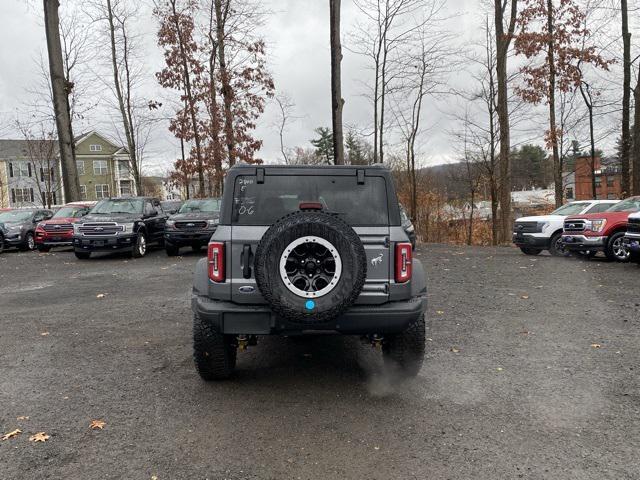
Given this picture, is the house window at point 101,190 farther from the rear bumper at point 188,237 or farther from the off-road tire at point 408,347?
the off-road tire at point 408,347

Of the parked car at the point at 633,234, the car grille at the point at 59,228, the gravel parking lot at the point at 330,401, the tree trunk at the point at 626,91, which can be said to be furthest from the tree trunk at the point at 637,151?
the car grille at the point at 59,228

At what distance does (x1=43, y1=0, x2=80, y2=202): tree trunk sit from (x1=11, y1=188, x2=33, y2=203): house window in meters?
52.9

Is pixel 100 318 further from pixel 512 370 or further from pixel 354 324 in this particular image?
pixel 512 370

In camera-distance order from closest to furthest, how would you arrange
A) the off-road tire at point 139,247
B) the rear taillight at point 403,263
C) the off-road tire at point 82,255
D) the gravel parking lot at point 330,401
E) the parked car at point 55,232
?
the gravel parking lot at point 330,401 → the rear taillight at point 403,263 → the off-road tire at point 139,247 → the off-road tire at point 82,255 → the parked car at point 55,232

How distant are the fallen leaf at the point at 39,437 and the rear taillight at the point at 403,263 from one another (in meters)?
2.83

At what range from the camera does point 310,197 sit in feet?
14.5

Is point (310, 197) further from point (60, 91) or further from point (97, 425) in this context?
point (60, 91)

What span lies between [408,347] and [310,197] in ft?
5.17

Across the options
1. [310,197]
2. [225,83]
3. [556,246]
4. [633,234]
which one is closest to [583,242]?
[556,246]

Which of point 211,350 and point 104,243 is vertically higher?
point 104,243

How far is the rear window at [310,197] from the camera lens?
14.2ft

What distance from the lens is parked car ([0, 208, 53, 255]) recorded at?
19.0m

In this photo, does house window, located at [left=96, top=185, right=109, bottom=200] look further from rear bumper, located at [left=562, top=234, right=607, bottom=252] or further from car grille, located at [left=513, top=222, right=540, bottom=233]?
rear bumper, located at [left=562, top=234, right=607, bottom=252]

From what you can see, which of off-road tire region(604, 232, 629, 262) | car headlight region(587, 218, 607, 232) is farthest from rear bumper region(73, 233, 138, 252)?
off-road tire region(604, 232, 629, 262)
